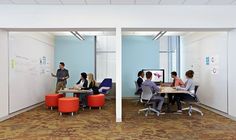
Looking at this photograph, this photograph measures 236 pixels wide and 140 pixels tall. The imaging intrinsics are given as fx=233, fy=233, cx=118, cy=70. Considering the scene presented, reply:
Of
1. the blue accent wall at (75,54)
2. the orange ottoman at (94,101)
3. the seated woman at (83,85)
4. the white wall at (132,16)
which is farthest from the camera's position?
the blue accent wall at (75,54)

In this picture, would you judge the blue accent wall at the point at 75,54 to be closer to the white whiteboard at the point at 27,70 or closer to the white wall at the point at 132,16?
the white whiteboard at the point at 27,70

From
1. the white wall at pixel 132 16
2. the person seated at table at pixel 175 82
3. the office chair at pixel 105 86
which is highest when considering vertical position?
the white wall at pixel 132 16

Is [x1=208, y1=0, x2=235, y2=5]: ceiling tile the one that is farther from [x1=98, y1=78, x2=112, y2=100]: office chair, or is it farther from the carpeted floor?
[x1=98, y1=78, x2=112, y2=100]: office chair

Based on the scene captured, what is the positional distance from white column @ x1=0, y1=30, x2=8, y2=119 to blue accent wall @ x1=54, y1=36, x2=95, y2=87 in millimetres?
4651

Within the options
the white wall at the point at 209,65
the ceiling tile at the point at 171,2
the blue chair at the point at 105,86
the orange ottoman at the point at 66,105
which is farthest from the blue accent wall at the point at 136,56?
the ceiling tile at the point at 171,2

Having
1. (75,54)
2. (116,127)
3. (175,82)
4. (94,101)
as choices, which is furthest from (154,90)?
(75,54)

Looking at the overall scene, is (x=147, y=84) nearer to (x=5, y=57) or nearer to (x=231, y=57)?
(x=231, y=57)

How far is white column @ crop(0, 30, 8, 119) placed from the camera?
19.3 ft

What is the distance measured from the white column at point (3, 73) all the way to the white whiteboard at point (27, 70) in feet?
1.53

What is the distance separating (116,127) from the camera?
17.2 feet

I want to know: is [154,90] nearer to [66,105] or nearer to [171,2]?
[171,2]

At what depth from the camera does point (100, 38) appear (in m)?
11.3

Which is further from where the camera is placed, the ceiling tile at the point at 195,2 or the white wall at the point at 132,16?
the white wall at the point at 132,16

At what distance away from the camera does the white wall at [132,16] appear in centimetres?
584
